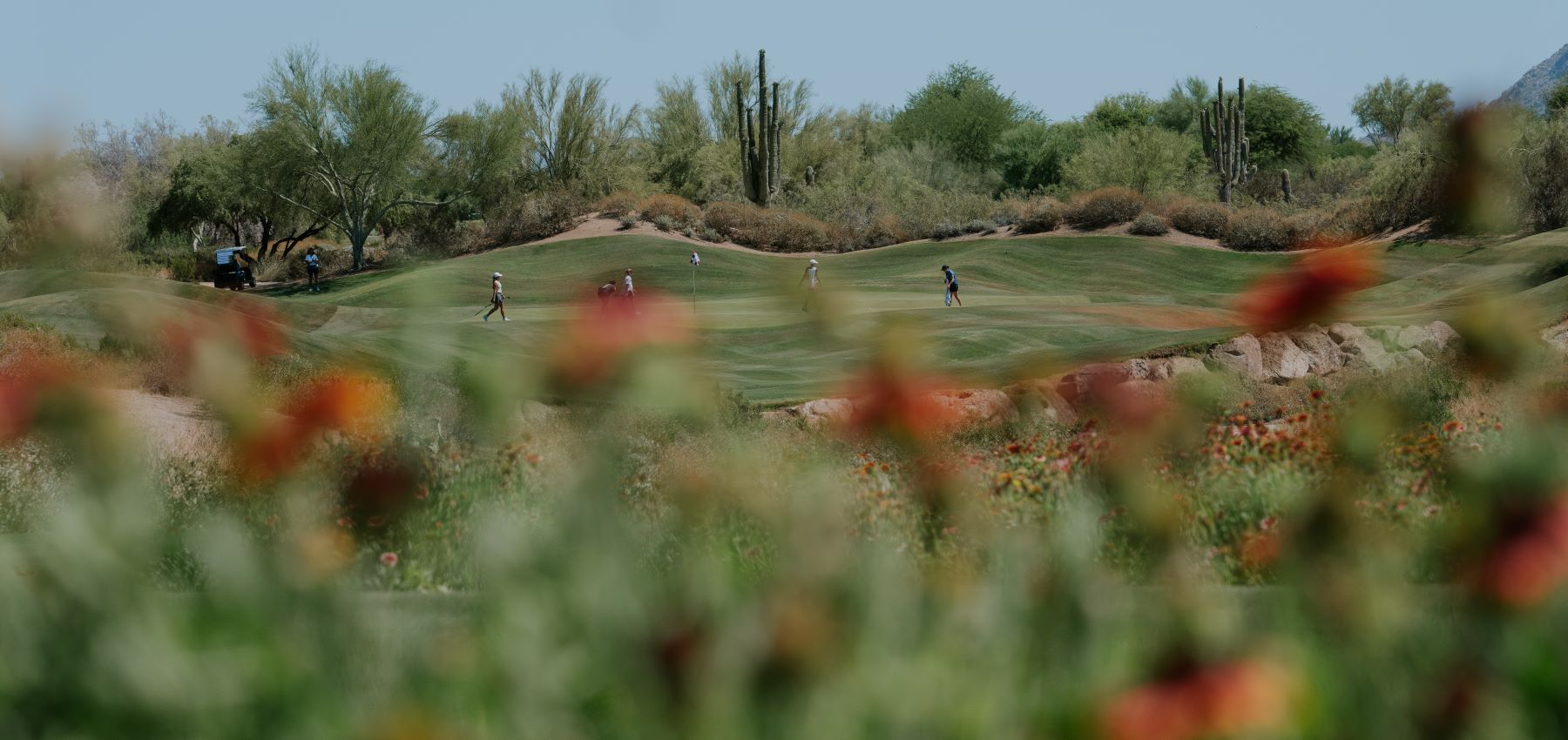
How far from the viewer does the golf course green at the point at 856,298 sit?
732 cm

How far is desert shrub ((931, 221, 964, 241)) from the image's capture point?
39875mm

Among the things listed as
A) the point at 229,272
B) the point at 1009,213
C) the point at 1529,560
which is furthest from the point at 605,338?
the point at 229,272

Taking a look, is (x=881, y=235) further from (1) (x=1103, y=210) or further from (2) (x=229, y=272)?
(2) (x=229, y=272)

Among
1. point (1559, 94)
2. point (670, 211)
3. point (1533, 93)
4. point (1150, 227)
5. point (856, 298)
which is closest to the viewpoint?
point (856, 298)

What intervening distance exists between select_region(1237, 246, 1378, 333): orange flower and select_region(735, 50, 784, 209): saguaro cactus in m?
45.1

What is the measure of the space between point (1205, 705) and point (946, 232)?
38.9m

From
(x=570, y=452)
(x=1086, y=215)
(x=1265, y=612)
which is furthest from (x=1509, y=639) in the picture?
(x=1086, y=215)

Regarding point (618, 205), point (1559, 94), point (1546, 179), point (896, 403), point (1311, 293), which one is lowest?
point (618, 205)

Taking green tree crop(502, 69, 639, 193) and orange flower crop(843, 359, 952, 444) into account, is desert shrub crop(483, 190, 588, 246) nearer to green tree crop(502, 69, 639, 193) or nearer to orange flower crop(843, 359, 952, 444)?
green tree crop(502, 69, 639, 193)

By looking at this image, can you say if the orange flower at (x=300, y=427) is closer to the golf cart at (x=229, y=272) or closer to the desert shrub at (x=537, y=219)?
the golf cart at (x=229, y=272)

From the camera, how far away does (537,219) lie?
44.9 m

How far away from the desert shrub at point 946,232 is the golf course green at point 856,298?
1.13 m

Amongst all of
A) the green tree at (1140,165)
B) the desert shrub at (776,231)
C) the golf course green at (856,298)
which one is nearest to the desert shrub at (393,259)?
the golf course green at (856,298)

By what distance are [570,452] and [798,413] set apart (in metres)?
9.36
